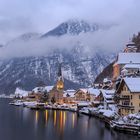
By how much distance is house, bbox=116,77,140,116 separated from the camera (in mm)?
96000

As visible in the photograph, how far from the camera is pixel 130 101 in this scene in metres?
97.4

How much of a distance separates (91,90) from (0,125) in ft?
301

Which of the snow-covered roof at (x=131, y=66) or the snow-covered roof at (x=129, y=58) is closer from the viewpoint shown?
the snow-covered roof at (x=131, y=66)

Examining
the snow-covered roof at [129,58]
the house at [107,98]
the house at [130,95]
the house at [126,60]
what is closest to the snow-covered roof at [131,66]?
the house at [126,60]

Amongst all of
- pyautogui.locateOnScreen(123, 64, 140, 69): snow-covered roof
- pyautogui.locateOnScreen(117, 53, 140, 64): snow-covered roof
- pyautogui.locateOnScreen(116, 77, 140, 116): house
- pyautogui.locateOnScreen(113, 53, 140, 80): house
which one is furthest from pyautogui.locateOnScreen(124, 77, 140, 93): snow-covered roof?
pyautogui.locateOnScreen(117, 53, 140, 64): snow-covered roof

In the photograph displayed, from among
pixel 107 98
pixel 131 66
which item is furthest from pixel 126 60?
pixel 107 98

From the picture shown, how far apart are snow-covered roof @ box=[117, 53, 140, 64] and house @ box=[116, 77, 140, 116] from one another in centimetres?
6019

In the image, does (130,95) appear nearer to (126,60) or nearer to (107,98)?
(107,98)

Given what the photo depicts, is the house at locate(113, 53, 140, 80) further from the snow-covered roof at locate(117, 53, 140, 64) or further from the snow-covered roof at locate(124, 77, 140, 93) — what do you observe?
the snow-covered roof at locate(124, 77, 140, 93)

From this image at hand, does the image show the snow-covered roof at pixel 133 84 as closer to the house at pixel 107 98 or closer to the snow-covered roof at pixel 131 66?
the house at pixel 107 98

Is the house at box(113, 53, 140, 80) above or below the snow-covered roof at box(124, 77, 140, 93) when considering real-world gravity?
above

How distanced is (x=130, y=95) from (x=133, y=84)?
2.77 metres

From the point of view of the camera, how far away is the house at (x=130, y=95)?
9600cm

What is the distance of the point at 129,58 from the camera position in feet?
533
